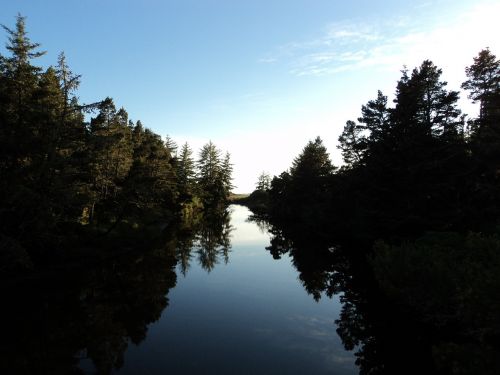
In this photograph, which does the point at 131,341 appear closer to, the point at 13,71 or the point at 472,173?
the point at 13,71

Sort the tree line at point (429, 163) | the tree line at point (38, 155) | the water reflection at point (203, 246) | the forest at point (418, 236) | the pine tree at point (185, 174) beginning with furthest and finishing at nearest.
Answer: the pine tree at point (185, 174), the water reflection at point (203, 246), the tree line at point (429, 163), the tree line at point (38, 155), the forest at point (418, 236)

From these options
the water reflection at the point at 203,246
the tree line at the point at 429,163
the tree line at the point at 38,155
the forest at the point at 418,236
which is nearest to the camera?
the forest at the point at 418,236

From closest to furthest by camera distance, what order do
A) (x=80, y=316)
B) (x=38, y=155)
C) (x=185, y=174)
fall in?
1. (x=80, y=316)
2. (x=38, y=155)
3. (x=185, y=174)

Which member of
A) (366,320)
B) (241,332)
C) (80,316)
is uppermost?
(366,320)

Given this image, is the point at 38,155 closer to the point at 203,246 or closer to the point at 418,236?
the point at 203,246

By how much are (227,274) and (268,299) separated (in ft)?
23.6

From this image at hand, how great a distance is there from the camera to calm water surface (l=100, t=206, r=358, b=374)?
12820 millimetres

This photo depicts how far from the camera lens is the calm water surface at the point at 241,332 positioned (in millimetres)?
12820

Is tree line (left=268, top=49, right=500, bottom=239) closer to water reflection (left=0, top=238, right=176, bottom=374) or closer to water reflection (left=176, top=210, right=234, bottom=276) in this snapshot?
water reflection (left=176, top=210, right=234, bottom=276)

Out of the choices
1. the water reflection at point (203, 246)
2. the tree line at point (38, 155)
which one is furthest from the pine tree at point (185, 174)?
the tree line at point (38, 155)

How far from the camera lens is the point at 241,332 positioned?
16.2 metres

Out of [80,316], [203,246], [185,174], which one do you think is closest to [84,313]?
[80,316]

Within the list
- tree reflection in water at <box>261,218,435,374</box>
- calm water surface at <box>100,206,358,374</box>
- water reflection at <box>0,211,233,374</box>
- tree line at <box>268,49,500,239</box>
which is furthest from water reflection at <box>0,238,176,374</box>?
tree line at <box>268,49,500,239</box>

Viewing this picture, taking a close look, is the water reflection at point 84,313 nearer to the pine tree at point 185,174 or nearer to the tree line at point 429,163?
the tree line at point 429,163
